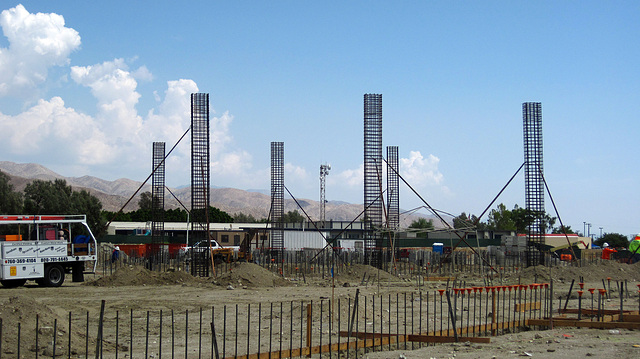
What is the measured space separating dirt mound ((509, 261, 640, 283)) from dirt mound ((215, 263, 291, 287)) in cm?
1126

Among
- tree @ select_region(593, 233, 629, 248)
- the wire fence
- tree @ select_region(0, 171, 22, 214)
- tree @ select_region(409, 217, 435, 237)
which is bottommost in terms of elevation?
tree @ select_region(593, 233, 629, 248)

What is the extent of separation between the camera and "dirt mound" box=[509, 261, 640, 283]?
1123 inches

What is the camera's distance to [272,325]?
43.5ft

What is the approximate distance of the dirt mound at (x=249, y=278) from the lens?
23984 millimetres

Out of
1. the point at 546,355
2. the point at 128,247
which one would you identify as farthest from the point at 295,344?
the point at 128,247

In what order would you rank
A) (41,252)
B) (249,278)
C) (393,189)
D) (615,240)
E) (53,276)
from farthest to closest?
(615,240)
(393,189)
(249,278)
(53,276)
(41,252)

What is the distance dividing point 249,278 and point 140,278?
177 inches

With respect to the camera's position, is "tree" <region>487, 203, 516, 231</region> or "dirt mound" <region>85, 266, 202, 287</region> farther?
"tree" <region>487, 203, 516, 231</region>

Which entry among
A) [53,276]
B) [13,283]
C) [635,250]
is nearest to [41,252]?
[53,276]

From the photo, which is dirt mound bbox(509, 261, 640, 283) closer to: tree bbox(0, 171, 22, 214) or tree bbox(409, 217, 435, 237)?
tree bbox(409, 217, 435, 237)

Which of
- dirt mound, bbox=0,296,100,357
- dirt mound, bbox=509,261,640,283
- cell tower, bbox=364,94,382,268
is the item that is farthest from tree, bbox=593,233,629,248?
dirt mound, bbox=0,296,100,357

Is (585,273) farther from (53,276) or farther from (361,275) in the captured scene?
(53,276)

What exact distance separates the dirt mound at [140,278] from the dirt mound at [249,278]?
4.88 ft

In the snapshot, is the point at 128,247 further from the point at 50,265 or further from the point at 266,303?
the point at 266,303
